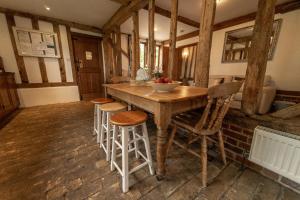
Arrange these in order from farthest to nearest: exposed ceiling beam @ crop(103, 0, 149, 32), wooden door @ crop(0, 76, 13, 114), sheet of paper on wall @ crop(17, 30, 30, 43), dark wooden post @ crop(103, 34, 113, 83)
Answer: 1. dark wooden post @ crop(103, 34, 113, 83)
2. sheet of paper on wall @ crop(17, 30, 30, 43)
3. exposed ceiling beam @ crop(103, 0, 149, 32)
4. wooden door @ crop(0, 76, 13, 114)

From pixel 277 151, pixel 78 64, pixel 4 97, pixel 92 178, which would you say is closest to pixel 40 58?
pixel 78 64

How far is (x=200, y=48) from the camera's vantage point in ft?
5.38

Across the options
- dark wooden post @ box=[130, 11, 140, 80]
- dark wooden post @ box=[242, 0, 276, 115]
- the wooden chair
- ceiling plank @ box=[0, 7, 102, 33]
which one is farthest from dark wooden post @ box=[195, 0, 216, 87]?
ceiling plank @ box=[0, 7, 102, 33]

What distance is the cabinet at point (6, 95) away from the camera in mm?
2584

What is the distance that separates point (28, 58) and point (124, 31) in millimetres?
3265

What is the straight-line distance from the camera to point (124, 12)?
3105mm

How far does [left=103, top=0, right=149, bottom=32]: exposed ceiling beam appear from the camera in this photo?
269 centimetres

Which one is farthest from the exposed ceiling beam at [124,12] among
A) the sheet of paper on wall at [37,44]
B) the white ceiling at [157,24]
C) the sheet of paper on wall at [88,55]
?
the sheet of paper on wall at [37,44]

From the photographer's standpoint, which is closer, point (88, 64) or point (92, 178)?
point (92, 178)

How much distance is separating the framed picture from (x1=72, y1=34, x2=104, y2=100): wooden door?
23.6 inches

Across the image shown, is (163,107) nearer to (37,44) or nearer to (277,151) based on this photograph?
(277,151)

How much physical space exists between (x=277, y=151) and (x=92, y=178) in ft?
5.90

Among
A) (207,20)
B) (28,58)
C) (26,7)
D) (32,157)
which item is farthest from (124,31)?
(32,157)

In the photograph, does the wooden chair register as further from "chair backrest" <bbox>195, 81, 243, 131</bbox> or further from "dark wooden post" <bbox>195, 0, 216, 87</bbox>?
"dark wooden post" <bbox>195, 0, 216, 87</bbox>
